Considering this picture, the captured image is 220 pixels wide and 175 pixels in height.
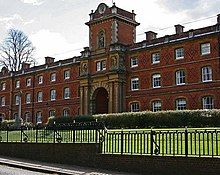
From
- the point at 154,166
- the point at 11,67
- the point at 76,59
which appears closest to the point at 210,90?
the point at 76,59

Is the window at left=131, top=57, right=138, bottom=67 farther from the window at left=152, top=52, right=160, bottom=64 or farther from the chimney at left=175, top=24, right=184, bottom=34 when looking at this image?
the chimney at left=175, top=24, right=184, bottom=34

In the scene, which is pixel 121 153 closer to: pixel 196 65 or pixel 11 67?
pixel 196 65

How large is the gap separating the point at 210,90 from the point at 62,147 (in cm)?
A: 2225

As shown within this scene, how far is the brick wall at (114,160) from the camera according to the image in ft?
38.7

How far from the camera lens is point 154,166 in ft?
41.8

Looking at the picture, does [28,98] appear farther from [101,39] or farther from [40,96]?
[101,39]

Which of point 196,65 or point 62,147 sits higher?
point 196,65

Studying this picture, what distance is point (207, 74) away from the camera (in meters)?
35.5

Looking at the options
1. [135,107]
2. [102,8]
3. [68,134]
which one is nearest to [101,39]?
[102,8]

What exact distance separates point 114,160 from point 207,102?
76.4 ft

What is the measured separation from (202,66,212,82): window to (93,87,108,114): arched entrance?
13498mm

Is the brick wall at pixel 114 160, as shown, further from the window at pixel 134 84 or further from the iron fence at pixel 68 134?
the window at pixel 134 84

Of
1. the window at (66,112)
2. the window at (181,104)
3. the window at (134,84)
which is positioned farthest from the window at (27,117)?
the window at (181,104)

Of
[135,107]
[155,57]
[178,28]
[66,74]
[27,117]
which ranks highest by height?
[178,28]
